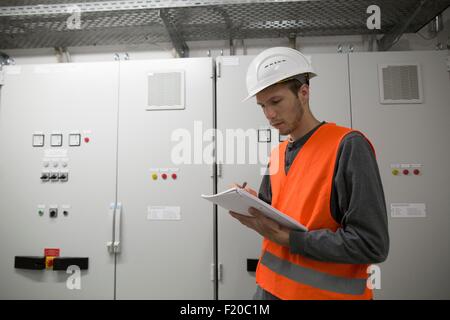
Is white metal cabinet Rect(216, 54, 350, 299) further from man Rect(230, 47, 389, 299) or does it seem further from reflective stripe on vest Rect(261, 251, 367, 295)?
reflective stripe on vest Rect(261, 251, 367, 295)

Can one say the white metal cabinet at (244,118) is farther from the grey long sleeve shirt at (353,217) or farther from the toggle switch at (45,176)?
the toggle switch at (45,176)

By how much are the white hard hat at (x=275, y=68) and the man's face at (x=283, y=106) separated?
1.4 inches

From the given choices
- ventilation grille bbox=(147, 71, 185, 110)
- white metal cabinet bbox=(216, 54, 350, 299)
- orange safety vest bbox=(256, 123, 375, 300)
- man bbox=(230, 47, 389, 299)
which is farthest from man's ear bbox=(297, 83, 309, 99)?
ventilation grille bbox=(147, 71, 185, 110)

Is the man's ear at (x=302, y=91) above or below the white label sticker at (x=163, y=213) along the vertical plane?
above

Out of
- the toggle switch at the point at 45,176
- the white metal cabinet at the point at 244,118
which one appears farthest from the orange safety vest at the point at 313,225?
the toggle switch at the point at 45,176

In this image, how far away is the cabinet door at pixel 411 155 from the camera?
1.55m

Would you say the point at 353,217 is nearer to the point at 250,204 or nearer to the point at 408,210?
the point at 250,204

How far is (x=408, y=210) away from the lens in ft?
5.20

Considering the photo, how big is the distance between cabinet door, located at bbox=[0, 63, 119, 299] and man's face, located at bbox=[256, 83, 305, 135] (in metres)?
1.20

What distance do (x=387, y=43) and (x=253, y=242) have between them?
191 cm

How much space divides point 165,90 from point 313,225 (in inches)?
52.6

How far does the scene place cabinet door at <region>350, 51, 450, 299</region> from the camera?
1554 millimetres
